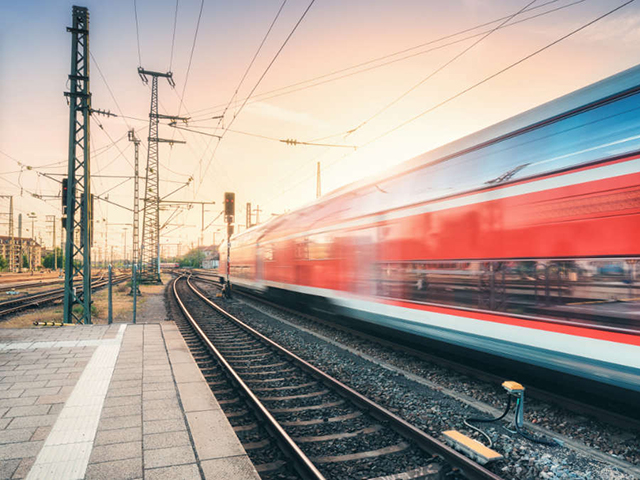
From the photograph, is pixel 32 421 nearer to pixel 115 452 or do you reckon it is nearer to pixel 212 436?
pixel 115 452

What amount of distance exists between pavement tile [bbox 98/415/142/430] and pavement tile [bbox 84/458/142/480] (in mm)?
743

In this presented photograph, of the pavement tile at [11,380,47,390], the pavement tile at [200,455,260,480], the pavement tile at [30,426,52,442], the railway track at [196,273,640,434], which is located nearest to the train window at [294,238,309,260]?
the railway track at [196,273,640,434]

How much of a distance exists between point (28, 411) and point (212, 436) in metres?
2.12

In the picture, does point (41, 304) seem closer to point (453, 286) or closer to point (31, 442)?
point (31, 442)

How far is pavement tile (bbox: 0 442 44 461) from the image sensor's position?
127 inches

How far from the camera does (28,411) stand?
4.17 metres

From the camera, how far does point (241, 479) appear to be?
2936 millimetres

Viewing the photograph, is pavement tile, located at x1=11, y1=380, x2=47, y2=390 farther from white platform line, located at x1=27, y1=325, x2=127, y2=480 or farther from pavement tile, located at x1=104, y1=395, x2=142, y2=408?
pavement tile, located at x1=104, y1=395, x2=142, y2=408

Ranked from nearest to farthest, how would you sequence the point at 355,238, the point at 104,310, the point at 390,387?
1. the point at 390,387
2. the point at 355,238
3. the point at 104,310

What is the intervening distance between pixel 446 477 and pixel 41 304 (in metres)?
18.8

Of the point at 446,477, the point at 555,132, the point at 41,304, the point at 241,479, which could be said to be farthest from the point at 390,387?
the point at 41,304

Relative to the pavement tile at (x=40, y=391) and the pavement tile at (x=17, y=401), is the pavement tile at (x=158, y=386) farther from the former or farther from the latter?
the pavement tile at (x=17, y=401)

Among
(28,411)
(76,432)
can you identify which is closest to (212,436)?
(76,432)

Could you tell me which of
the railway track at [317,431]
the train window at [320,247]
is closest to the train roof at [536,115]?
the train window at [320,247]
